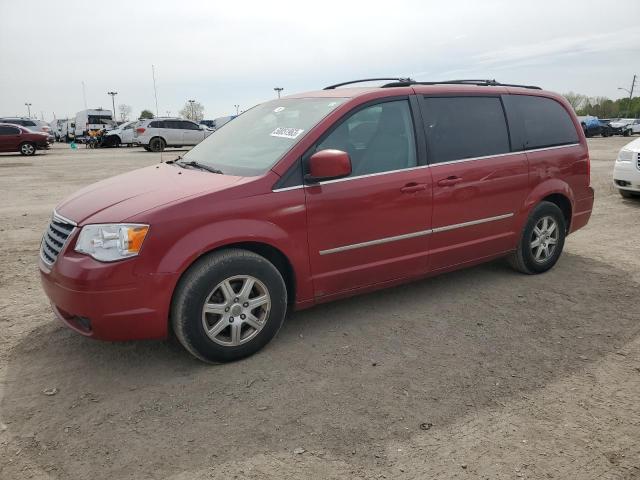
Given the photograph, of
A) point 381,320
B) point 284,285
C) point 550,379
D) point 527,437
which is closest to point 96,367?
point 284,285

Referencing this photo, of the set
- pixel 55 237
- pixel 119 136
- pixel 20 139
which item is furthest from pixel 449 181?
pixel 119 136

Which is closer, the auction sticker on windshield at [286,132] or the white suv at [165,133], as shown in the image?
the auction sticker on windshield at [286,132]

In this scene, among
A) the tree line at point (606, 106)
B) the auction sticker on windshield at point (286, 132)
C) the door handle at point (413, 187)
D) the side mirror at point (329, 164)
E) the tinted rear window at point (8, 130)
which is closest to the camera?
the side mirror at point (329, 164)

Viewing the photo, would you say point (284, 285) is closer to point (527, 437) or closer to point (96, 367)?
point (96, 367)

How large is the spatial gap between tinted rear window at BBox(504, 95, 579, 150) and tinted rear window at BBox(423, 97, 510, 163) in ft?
0.76

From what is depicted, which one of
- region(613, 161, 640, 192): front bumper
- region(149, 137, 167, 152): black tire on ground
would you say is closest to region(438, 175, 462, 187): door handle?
region(613, 161, 640, 192): front bumper

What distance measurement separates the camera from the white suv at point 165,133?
84.6 feet

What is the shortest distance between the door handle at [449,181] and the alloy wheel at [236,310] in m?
1.72

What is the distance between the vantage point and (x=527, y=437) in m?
2.64

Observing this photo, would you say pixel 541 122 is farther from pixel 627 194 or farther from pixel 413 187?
pixel 627 194

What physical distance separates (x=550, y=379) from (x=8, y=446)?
3.04 m

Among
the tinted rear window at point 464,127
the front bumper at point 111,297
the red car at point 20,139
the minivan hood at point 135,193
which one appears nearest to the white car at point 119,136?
the red car at point 20,139

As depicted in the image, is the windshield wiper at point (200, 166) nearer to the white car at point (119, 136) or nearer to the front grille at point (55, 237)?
the front grille at point (55, 237)

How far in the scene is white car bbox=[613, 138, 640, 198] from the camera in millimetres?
8703
